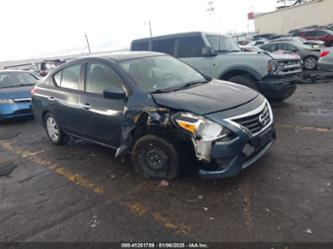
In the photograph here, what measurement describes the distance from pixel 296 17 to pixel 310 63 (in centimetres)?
3059

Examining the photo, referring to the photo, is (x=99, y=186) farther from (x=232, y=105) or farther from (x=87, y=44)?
(x=87, y=44)

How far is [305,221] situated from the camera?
273 cm

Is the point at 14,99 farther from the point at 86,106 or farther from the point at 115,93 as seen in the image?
the point at 115,93

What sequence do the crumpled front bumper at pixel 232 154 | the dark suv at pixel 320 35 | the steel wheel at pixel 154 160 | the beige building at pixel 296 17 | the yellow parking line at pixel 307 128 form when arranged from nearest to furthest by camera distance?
1. the crumpled front bumper at pixel 232 154
2. the steel wheel at pixel 154 160
3. the yellow parking line at pixel 307 128
4. the dark suv at pixel 320 35
5. the beige building at pixel 296 17

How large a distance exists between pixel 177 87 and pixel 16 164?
321 cm

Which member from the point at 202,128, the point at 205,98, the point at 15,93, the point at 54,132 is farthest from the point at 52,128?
the point at 202,128

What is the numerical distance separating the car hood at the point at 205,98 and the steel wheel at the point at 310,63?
414 inches

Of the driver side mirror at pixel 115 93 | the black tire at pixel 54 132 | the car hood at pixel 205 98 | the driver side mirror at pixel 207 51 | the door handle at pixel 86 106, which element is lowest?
the black tire at pixel 54 132

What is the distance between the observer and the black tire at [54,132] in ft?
17.7

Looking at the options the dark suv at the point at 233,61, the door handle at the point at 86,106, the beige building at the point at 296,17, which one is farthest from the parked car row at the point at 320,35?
the door handle at the point at 86,106

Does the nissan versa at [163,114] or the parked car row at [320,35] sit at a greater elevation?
the nissan versa at [163,114]

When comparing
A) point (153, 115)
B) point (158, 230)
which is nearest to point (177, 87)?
point (153, 115)

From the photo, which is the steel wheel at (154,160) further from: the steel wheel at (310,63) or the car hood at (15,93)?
the steel wheel at (310,63)

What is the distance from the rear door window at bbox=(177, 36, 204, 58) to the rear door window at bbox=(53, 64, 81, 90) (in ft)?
11.7
